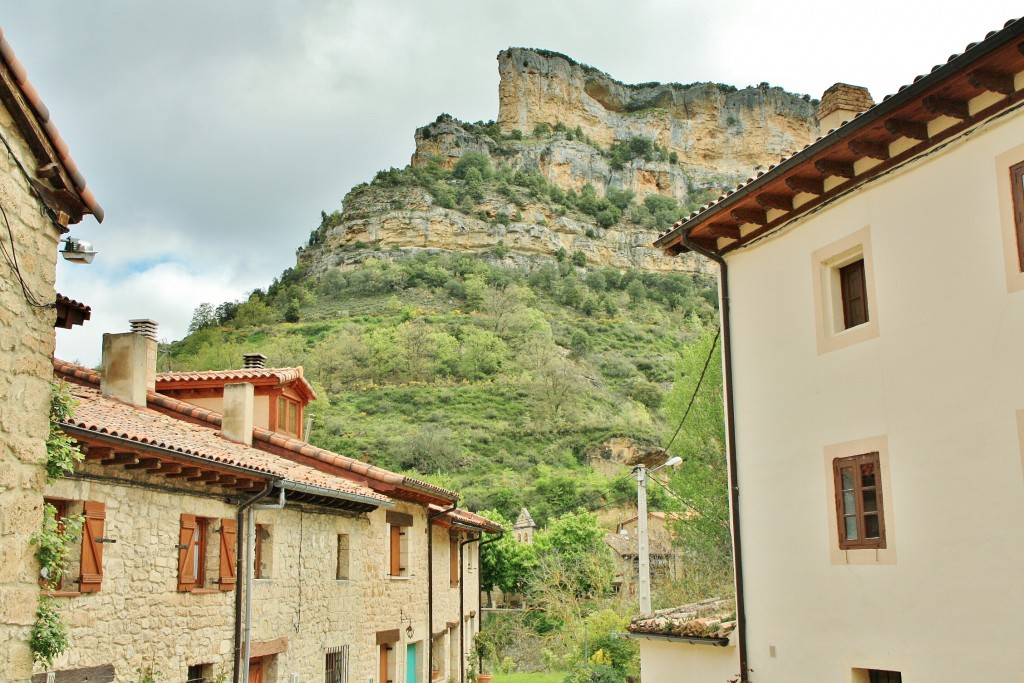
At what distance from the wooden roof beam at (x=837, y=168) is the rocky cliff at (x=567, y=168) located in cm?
9385

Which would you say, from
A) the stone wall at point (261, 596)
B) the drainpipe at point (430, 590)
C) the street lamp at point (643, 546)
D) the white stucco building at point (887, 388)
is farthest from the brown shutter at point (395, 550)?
the white stucco building at point (887, 388)

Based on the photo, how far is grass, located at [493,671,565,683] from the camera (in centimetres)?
2761

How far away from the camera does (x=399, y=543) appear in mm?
19688

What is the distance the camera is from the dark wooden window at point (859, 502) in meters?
9.68

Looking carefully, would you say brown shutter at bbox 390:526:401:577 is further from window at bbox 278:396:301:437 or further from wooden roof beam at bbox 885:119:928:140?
wooden roof beam at bbox 885:119:928:140

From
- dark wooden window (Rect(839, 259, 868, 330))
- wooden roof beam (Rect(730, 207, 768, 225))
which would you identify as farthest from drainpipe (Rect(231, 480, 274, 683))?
dark wooden window (Rect(839, 259, 868, 330))

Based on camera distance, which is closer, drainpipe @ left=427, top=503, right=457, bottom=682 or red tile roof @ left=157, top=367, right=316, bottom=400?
red tile roof @ left=157, top=367, right=316, bottom=400

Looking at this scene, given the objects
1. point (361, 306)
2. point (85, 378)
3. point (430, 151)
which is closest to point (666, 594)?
point (85, 378)

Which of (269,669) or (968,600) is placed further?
(269,669)

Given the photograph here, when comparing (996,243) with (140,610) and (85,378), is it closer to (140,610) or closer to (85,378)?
(140,610)

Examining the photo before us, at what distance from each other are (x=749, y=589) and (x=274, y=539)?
7128 mm

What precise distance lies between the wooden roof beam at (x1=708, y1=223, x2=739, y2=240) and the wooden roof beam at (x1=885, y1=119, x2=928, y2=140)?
3.18 m

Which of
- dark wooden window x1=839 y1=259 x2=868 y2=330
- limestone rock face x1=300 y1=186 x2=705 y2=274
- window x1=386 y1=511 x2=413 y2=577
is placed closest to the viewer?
dark wooden window x1=839 y1=259 x2=868 y2=330

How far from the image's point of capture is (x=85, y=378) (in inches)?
650
